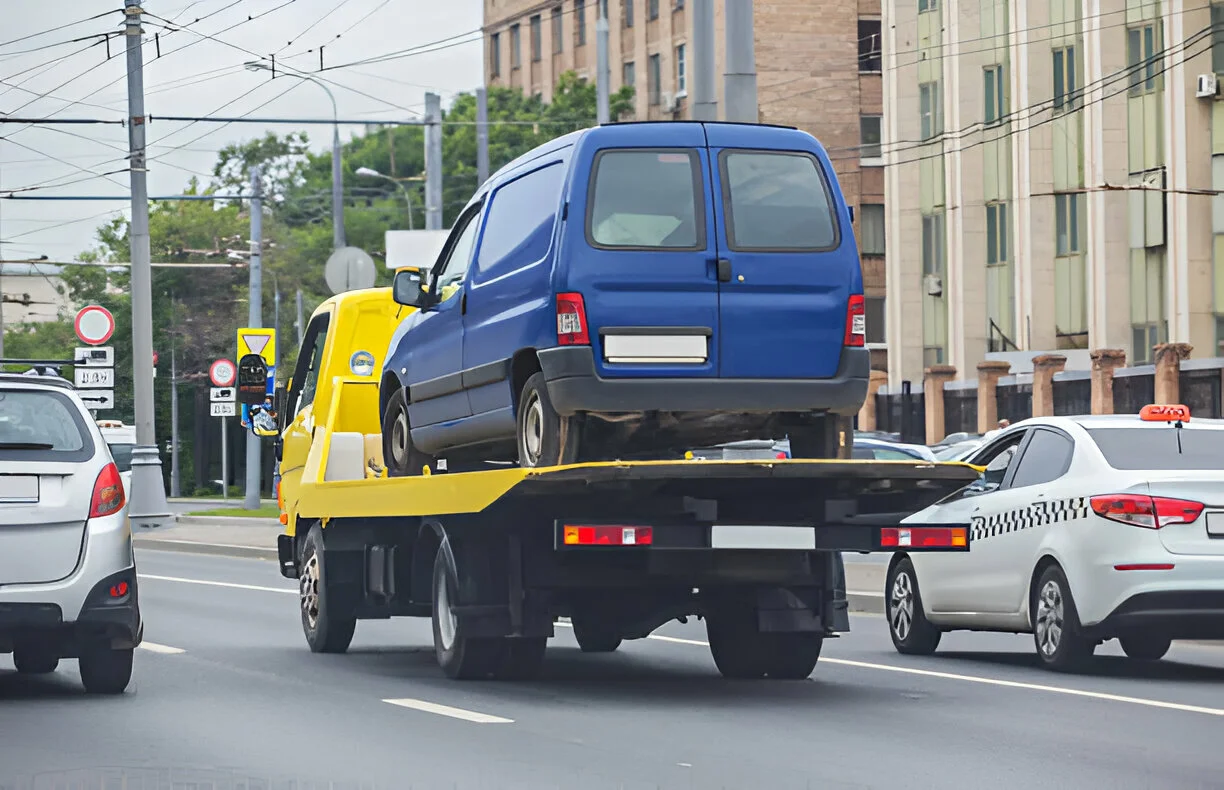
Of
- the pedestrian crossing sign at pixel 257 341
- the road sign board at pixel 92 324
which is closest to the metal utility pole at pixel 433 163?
the pedestrian crossing sign at pixel 257 341

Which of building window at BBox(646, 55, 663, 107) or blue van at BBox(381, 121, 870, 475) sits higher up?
building window at BBox(646, 55, 663, 107)

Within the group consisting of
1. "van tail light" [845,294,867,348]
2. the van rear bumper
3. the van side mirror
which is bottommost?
the van rear bumper

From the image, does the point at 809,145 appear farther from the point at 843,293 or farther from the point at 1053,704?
the point at 1053,704

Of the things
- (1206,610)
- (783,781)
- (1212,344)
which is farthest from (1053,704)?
(1212,344)

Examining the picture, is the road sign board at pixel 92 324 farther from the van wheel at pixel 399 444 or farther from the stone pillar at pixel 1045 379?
the stone pillar at pixel 1045 379

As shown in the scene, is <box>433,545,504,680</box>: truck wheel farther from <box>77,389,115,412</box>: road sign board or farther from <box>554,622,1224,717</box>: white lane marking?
<box>77,389,115,412</box>: road sign board

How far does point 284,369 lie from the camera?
2928 inches

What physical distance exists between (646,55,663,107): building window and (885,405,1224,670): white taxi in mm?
60138

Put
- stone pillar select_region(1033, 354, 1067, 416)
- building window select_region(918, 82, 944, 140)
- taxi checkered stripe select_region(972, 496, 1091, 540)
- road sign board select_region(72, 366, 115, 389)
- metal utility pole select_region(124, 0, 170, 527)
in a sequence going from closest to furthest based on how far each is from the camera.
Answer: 1. taxi checkered stripe select_region(972, 496, 1091, 540)
2. road sign board select_region(72, 366, 115, 389)
3. metal utility pole select_region(124, 0, 170, 527)
4. stone pillar select_region(1033, 354, 1067, 416)
5. building window select_region(918, 82, 944, 140)

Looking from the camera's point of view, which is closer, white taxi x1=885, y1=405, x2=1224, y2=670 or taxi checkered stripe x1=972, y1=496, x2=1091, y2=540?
white taxi x1=885, y1=405, x2=1224, y2=670

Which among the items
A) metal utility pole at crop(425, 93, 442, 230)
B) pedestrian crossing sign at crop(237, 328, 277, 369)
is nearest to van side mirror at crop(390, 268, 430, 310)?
metal utility pole at crop(425, 93, 442, 230)

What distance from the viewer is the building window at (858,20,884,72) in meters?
72.8

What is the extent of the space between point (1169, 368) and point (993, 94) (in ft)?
50.8

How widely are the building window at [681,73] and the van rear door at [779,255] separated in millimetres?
60105
